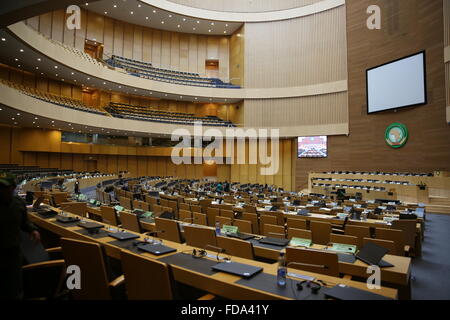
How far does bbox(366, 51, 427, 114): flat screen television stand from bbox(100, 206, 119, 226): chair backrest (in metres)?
17.3

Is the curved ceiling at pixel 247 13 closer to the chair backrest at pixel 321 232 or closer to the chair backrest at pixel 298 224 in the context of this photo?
the chair backrest at pixel 298 224

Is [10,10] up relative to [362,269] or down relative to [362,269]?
up

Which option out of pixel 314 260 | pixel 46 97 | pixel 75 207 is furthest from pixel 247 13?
pixel 314 260

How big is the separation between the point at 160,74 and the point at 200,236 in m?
24.2

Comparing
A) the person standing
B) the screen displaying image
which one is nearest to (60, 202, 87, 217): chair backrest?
the person standing

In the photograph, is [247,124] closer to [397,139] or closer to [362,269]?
[397,139]

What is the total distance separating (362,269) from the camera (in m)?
2.79

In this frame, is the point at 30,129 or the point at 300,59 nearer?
the point at 30,129

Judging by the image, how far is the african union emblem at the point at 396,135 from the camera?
17.0 meters

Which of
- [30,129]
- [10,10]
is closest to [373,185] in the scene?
[10,10]

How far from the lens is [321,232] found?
16.4 ft

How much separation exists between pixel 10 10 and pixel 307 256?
7035mm

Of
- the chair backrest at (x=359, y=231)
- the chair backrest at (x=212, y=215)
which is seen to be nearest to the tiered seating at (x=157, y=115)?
the chair backrest at (x=212, y=215)

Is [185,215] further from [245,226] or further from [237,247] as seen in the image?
[237,247]
